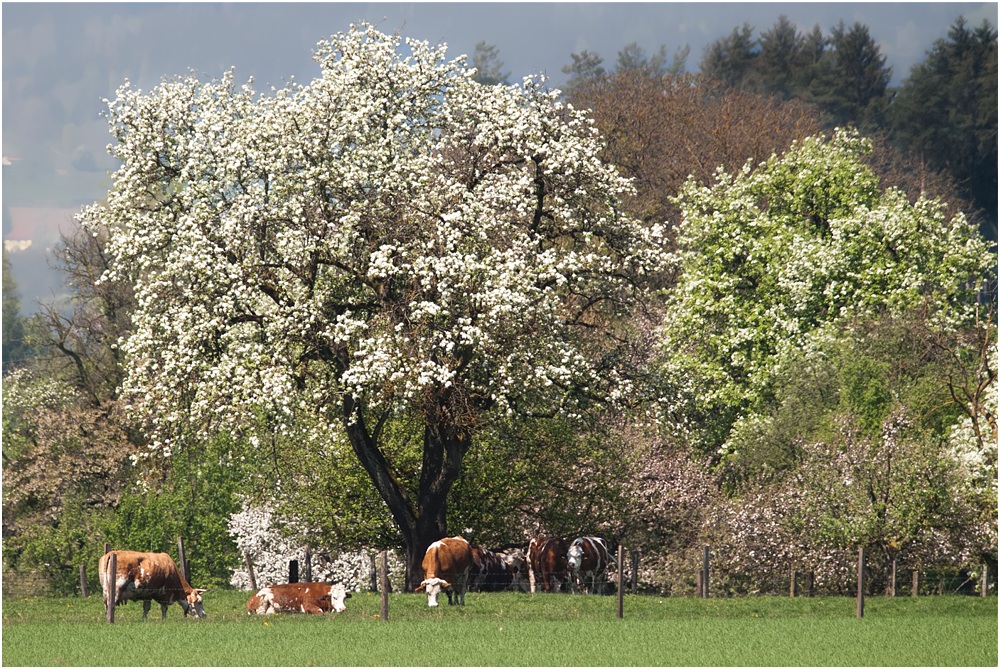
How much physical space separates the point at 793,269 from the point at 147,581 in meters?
24.5

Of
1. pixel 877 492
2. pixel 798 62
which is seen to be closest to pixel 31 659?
pixel 877 492

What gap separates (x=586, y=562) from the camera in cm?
3469

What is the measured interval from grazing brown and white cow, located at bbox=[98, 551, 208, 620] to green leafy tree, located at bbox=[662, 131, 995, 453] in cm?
1732

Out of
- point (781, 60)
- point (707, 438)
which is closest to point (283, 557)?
point (707, 438)

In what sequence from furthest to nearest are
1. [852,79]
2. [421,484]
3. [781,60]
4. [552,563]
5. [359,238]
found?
[781,60] < [852,79] < [552,563] < [421,484] < [359,238]

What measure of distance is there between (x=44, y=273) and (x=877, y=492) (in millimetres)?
46796

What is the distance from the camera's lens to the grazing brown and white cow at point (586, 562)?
34.6 m

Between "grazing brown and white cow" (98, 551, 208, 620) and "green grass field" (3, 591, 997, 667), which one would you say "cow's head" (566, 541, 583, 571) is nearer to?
"green grass field" (3, 591, 997, 667)

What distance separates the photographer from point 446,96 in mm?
33219

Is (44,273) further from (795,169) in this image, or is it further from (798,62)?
(798,62)

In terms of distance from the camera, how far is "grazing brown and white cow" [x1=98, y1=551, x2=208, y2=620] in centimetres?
2494

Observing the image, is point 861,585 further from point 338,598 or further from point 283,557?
point 283,557

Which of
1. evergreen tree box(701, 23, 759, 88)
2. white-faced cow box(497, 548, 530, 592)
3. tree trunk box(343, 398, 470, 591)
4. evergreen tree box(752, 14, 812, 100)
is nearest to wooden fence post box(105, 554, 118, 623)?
tree trunk box(343, 398, 470, 591)

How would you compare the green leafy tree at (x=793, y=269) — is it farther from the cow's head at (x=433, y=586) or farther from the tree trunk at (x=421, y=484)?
the cow's head at (x=433, y=586)
